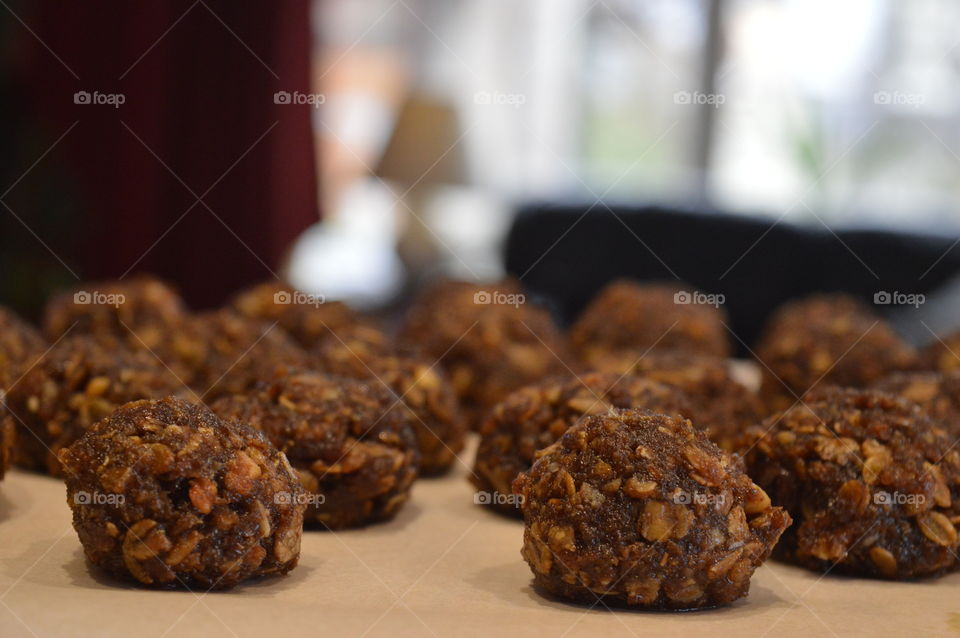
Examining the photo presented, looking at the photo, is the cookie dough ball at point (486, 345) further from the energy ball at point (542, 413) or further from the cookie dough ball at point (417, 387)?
the energy ball at point (542, 413)

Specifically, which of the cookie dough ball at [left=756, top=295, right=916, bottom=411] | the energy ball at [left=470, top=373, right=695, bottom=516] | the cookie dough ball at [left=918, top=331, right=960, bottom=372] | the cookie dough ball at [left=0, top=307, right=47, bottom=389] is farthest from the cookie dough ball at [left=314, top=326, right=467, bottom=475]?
the cookie dough ball at [left=918, top=331, right=960, bottom=372]

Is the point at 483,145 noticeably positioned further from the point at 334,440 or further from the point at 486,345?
the point at 334,440

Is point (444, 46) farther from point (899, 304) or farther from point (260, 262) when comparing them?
point (899, 304)

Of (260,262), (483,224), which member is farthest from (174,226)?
(483,224)

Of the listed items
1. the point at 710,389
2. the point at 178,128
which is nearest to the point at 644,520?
the point at 710,389

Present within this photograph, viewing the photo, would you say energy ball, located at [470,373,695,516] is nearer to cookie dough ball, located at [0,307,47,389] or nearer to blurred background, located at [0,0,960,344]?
cookie dough ball, located at [0,307,47,389]

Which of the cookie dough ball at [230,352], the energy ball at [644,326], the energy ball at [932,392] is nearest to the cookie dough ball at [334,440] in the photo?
the cookie dough ball at [230,352]
